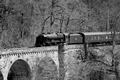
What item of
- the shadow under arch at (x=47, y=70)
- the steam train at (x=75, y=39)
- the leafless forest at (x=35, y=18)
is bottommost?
the shadow under arch at (x=47, y=70)

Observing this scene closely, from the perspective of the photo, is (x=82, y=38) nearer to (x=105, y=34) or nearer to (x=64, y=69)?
(x=105, y=34)

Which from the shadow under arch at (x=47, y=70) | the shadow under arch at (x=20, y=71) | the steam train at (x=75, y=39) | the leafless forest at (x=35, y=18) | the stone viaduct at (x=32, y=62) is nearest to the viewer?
the stone viaduct at (x=32, y=62)

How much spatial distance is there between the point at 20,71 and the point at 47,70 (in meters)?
4.12

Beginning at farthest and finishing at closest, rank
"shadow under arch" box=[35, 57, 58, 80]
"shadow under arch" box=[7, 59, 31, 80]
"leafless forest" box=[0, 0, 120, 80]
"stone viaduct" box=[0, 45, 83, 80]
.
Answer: "leafless forest" box=[0, 0, 120, 80]
"shadow under arch" box=[35, 57, 58, 80]
"shadow under arch" box=[7, 59, 31, 80]
"stone viaduct" box=[0, 45, 83, 80]

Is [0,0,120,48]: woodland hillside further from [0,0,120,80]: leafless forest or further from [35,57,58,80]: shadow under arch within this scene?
[35,57,58,80]: shadow under arch

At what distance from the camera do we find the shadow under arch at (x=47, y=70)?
26873 millimetres

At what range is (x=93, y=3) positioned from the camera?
51.5m

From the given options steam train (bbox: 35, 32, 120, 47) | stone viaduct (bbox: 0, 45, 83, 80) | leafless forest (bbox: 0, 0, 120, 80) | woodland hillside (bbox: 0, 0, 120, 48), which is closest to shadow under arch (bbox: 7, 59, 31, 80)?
stone viaduct (bbox: 0, 45, 83, 80)

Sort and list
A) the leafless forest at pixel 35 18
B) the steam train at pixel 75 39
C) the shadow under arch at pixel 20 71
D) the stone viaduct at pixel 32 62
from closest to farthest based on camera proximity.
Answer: the stone viaduct at pixel 32 62 < the shadow under arch at pixel 20 71 < the steam train at pixel 75 39 < the leafless forest at pixel 35 18

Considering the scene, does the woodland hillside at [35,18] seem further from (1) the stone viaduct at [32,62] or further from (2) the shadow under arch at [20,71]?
(1) the stone viaduct at [32,62]

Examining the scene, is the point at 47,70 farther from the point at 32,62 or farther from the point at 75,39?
the point at 75,39

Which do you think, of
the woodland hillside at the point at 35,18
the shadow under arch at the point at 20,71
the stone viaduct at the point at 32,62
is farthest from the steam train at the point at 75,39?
the shadow under arch at the point at 20,71

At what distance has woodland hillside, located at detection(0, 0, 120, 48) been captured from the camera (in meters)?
36.5

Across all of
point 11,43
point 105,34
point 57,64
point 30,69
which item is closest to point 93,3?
point 105,34
